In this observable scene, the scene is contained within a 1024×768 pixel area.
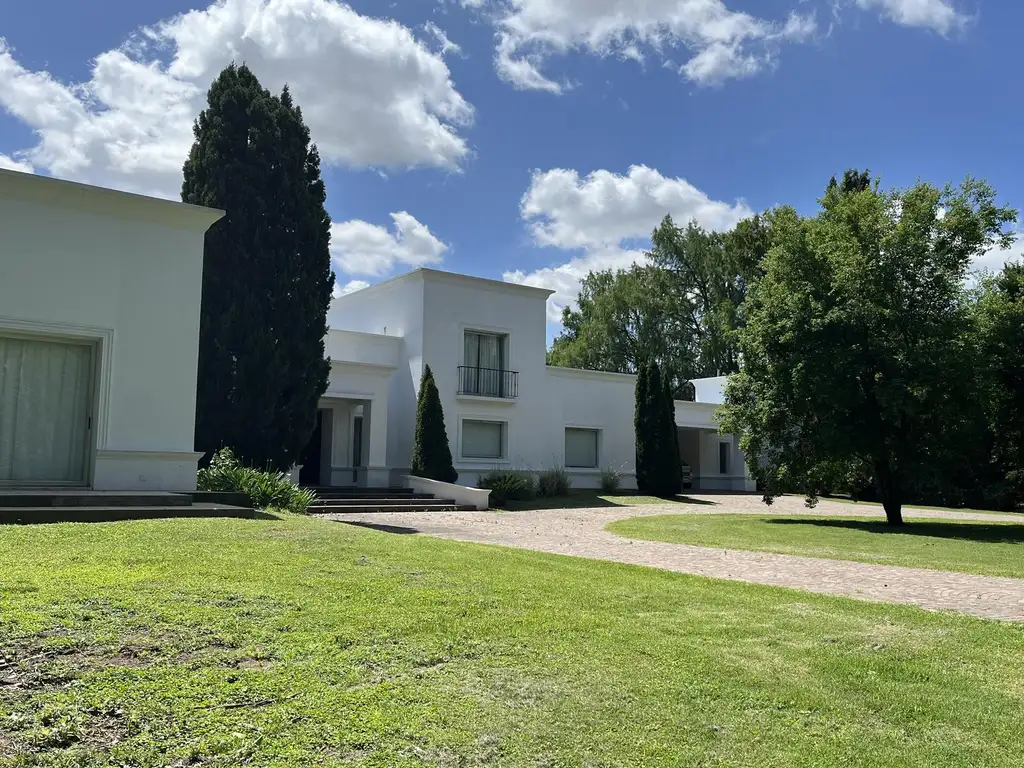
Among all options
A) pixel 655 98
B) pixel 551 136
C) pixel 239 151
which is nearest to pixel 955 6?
pixel 655 98

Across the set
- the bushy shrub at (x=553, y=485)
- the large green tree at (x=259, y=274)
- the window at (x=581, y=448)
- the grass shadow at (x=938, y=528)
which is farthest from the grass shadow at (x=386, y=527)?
the window at (x=581, y=448)

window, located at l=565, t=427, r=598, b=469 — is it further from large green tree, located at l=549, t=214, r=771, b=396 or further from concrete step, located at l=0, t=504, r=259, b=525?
concrete step, located at l=0, t=504, r=259, b=525

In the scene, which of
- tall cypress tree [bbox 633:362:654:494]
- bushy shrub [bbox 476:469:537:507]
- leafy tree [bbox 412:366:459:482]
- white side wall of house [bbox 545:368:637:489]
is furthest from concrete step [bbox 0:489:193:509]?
tall cypress tree [bbox 633:362:654:494]

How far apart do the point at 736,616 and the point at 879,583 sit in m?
3.53

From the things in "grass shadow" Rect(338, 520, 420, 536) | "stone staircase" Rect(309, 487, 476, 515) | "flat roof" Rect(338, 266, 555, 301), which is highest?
"flat roof" Rect(338, 266, 555, 301)

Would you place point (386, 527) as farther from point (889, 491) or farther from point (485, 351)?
point (485, 351)

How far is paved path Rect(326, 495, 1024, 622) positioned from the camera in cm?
794

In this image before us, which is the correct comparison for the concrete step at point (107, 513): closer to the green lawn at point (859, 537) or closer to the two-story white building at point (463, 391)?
the green lawn at point (859, 537)

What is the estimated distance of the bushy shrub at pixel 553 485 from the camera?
25.3 m

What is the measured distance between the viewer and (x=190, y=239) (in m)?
12.9

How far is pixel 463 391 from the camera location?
25.8 meters

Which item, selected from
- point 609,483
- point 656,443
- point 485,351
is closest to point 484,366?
point 485,351

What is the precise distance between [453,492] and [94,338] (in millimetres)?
11256

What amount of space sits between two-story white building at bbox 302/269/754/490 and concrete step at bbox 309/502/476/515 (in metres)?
3.71
